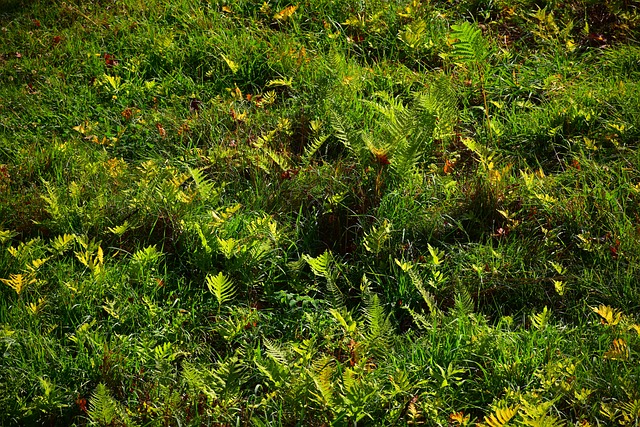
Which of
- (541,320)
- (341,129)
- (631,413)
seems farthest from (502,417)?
(341,129)

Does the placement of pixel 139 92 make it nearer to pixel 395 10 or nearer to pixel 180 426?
pixel 395 10

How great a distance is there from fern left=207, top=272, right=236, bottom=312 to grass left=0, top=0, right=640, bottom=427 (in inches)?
0.8

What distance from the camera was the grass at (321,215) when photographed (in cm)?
288

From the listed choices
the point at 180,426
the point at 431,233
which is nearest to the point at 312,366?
the point at 180,426

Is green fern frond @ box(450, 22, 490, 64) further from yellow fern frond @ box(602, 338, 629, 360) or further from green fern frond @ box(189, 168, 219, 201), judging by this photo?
yellow fern frond @ box(602, 338, 629, 360)

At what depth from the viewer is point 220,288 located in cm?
324

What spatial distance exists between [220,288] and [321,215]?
29.4 inches

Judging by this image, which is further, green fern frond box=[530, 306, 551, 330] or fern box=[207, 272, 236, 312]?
fern box=[207, 272, 236, 312]

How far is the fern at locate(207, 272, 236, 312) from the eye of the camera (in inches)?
127

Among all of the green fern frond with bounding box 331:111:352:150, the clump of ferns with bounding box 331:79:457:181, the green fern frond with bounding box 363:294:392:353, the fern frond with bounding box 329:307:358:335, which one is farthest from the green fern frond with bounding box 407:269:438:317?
the green fern frond with bounding box 331:111:352:150

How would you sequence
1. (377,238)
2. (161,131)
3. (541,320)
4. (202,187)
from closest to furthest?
(541,320) → (377,238) → (202,187) → (161,131)

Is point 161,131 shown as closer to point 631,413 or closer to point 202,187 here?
point 202,187

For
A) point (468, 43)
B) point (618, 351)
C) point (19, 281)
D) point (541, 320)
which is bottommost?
point (19, 281)

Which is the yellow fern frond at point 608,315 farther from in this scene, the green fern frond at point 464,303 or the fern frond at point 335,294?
the fern frond at point 335,294
